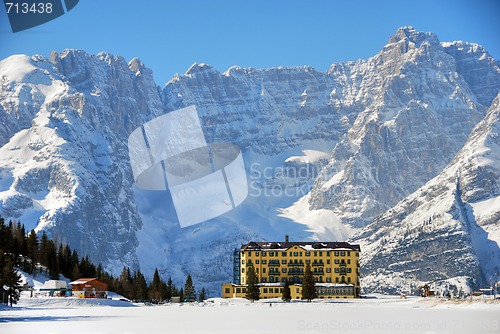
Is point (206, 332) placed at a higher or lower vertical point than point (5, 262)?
lower

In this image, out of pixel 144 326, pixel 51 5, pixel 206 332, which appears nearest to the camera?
pixel 51 5

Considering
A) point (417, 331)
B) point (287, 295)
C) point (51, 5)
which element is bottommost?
point (417, 331)

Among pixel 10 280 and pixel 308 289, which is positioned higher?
pixel 308 289

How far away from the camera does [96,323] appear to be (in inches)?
4040

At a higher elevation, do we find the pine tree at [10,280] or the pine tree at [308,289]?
the pine tree at [308,289]

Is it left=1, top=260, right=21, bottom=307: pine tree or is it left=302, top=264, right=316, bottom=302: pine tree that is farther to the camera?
left=302, top=264, right=316, bottom=302: pine tree

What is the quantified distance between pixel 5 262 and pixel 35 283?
49.4 m

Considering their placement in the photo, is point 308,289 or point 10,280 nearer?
point 10,280

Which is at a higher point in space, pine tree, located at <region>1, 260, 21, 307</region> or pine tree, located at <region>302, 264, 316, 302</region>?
pine tree, located at <region>302, 264, 316, 302</region>

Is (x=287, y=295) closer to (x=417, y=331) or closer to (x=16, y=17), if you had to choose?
(x=417, y=331)

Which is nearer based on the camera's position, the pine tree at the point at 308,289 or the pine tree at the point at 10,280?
the pine tree at the point at 10,280

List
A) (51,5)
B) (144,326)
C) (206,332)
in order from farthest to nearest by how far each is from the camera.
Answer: (144,326) < (206,332) < (51,5)

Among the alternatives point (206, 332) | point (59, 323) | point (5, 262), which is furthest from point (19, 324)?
point (5, 262)

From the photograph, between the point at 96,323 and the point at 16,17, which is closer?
the point at 16,17
